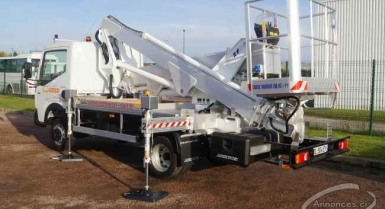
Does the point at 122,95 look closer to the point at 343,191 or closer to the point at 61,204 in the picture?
the point at 61,204

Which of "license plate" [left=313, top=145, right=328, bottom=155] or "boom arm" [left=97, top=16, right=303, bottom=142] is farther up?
"boom arm" [left=97, top=16, right=303, bottom=142]

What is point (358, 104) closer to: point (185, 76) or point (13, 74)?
point (185, 76)

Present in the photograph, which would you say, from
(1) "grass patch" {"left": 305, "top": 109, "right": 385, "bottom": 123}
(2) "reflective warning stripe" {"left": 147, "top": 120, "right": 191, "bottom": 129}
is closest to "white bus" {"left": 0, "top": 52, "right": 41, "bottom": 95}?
Answer: (1) "grass patch" {"left": 305, "top": 109, "right": 385, "bottom": 123}

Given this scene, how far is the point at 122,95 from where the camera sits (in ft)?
33.3

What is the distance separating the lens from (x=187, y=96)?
8.51 m

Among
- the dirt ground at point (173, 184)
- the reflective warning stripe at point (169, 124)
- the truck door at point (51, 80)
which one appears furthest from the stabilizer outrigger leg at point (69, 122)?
the reflective warning stripe at point (169, 124)

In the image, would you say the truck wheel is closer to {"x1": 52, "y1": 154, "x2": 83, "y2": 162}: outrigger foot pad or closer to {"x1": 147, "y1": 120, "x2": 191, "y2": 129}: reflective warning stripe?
{"x1": 52, "y1": 154, "x2": 83, "y2": 162}: outrigger foot pad

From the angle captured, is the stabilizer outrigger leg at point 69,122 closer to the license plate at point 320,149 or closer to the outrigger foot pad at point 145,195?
the outrigger foot pad at point 145,195

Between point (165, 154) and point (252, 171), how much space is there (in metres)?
1.75

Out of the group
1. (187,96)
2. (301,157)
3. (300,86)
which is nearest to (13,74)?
(187,96)

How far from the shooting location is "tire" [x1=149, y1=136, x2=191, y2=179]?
7.32 meters

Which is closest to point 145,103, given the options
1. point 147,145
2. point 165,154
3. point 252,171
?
point 147,145

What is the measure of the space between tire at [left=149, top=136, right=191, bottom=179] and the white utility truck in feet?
0.06

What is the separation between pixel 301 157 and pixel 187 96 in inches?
113
